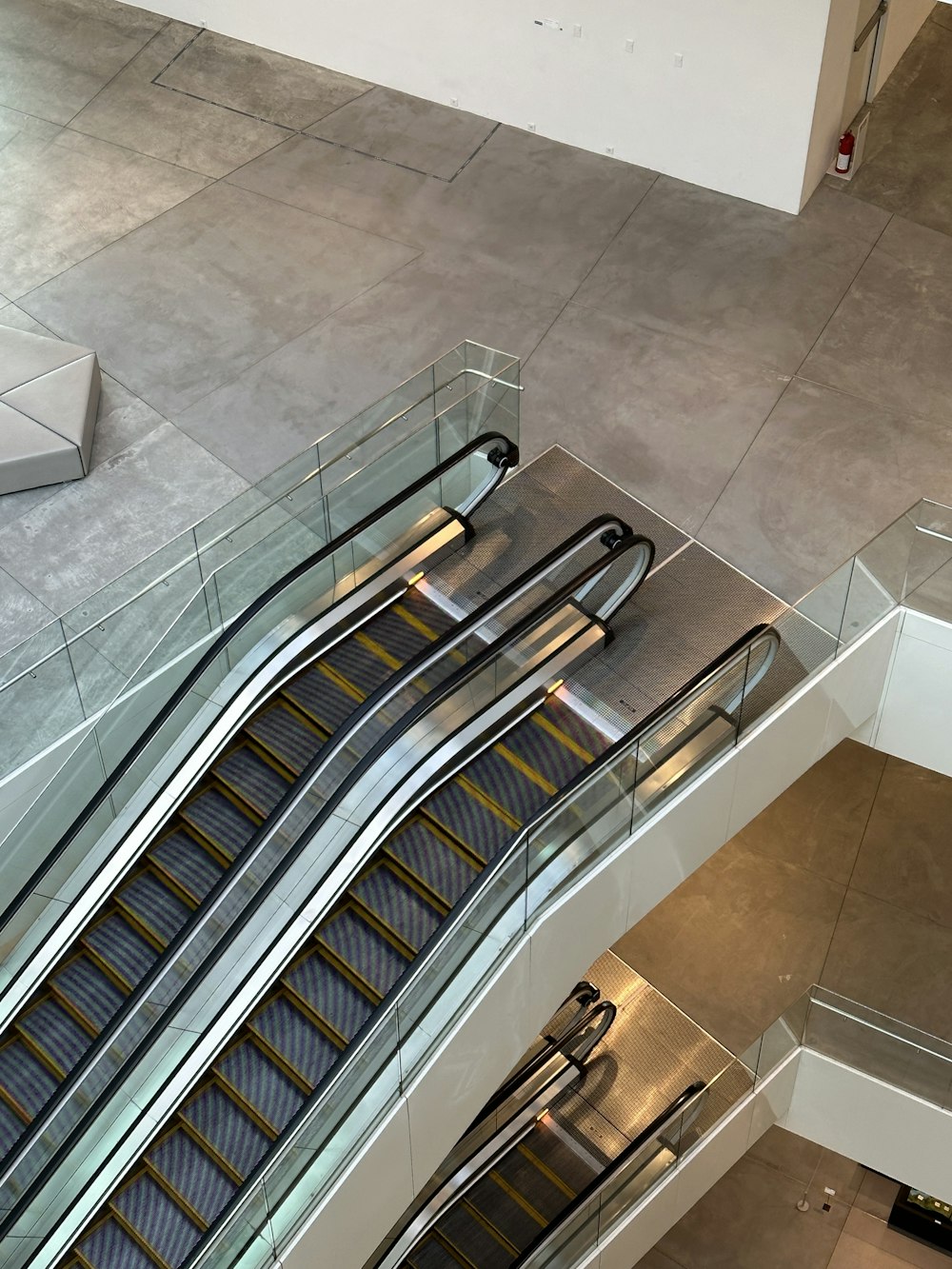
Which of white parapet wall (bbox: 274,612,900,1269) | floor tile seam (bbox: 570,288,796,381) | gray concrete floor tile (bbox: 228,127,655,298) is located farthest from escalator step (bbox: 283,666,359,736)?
gray concrete floor tile (bbox: 228,127,655,298)

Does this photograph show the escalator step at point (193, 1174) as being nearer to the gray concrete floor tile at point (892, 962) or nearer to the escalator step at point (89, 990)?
the escalator step at point (89, 990)

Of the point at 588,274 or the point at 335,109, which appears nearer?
the point at 588,274

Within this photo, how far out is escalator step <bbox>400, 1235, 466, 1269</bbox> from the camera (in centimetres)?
1383

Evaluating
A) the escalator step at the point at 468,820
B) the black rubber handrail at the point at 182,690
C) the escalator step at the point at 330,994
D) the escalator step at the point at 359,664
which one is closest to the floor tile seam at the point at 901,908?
the escalator step at the point at 468,820

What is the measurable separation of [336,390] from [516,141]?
Answer: 14.1ft

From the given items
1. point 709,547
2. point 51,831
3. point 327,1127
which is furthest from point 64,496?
point 327,1127

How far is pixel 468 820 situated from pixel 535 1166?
540cm

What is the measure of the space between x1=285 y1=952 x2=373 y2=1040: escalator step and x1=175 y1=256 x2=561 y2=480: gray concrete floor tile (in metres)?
5.13

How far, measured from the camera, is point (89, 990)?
1060 centimetres

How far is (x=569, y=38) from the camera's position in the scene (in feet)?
51.9

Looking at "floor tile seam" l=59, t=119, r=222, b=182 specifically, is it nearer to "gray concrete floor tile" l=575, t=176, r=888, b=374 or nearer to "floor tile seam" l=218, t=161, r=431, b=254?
"floor tile seam" l=218, t=161, r=431, b=254

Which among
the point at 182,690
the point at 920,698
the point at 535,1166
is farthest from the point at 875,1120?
the point at 182,690

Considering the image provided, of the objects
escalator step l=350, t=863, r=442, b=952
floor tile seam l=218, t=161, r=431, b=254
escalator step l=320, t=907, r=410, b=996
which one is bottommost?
escalator step l=320, t=907, r=410, b=996

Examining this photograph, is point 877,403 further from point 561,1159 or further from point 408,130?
point 561,1159
